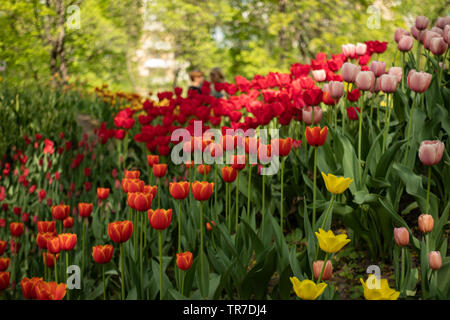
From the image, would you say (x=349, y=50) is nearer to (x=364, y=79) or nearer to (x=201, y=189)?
(x=364, y=79)

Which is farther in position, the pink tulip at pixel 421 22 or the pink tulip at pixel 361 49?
the pink tulip at pixel 361 49

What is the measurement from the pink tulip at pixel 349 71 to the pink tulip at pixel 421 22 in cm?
81

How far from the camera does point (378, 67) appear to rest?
87.4 inches

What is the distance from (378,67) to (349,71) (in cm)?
17

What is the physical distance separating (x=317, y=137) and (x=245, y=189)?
99 centimetres

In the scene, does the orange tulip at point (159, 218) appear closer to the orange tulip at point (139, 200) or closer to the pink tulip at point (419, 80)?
the orange tulip at point (139, 200)

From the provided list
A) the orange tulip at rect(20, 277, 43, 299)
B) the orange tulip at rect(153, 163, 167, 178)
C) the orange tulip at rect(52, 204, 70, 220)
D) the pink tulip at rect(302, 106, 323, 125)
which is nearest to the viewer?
the orange tulip at rect(20, 277, 43, 299)

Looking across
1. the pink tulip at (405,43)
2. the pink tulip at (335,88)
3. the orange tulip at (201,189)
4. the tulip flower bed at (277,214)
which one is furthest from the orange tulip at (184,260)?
the pink tulip at (405,43)

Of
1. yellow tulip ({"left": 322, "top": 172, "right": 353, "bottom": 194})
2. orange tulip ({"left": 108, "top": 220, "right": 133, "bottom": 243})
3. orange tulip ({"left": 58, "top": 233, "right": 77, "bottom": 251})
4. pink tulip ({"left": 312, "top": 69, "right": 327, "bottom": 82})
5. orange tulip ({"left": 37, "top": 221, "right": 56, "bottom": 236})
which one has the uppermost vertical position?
pink tulip ({"left": 312, "top": 69, "right": 327, "bottom": 82})

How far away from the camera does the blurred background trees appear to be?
9.11 m

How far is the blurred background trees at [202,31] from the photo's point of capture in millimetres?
9109

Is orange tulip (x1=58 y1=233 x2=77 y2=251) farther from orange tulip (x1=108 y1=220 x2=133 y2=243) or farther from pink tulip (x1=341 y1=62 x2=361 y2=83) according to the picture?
pink tulip (x1=341 y1=62 x2=361 y2=83)

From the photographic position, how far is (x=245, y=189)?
260cm

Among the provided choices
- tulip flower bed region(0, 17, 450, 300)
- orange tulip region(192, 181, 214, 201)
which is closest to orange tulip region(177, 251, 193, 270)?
tulip flower bed region(0, 17, 450, 300)
